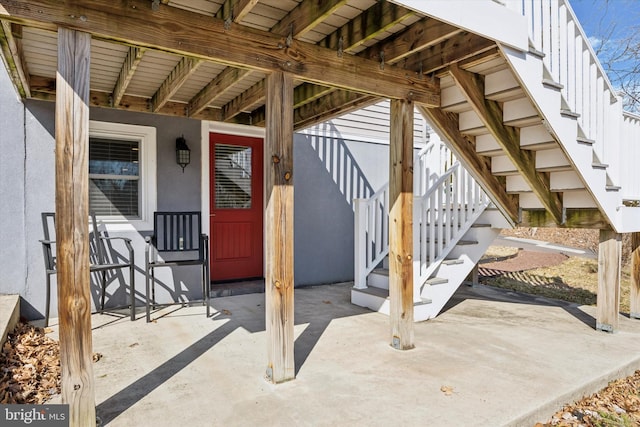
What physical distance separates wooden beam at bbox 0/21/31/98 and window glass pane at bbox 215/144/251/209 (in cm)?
208

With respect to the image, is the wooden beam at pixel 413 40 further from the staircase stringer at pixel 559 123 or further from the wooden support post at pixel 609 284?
the wooden support post at pixel 609 284

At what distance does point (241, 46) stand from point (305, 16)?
1.41ft

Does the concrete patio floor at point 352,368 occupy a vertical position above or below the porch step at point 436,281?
below

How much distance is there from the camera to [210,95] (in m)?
3.76

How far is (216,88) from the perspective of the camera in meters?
3.61

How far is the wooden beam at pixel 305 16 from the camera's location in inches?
87.1

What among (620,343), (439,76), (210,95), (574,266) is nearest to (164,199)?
(210,95)

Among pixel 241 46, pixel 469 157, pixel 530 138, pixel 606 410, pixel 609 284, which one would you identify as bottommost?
pixel 606 410

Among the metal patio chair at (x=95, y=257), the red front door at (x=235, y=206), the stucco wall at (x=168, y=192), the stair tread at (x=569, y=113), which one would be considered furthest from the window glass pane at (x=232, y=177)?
the stair tread at (x=569, y=113)

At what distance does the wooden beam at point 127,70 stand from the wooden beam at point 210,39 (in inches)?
Answer: 16.1

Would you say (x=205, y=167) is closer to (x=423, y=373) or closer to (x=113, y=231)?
(x=113, y=231)

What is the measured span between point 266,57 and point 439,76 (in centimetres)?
156

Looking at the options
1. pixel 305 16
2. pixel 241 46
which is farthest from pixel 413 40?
A: pixel 241 46

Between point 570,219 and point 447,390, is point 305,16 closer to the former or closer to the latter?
point 447,390
